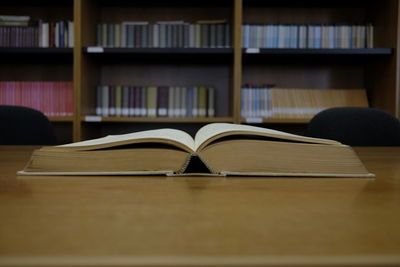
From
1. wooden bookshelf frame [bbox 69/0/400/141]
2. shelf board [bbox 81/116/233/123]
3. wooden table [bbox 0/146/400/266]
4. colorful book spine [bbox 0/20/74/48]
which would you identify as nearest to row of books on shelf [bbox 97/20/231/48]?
wooden bookshelf frame [bbox 69/0/400/141]

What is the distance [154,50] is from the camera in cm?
272

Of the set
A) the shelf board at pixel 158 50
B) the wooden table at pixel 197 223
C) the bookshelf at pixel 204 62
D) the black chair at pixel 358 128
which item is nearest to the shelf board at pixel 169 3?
the bookshelf at pixel 204 62

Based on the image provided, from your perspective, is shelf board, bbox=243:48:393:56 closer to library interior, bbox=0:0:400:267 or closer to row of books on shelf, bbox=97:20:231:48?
library interior, bbox=0:0:400:267

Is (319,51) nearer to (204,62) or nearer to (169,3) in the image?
(204,62)

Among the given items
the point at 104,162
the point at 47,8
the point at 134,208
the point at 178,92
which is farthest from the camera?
the point at 47,8

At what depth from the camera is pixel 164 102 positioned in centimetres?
291

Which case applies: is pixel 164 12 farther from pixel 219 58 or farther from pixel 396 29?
pixel 396 29

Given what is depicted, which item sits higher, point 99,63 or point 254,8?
point 254,8

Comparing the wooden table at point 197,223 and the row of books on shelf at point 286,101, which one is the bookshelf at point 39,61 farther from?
the wooden table at point 197,223

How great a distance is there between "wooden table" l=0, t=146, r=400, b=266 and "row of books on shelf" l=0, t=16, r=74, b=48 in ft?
7.85

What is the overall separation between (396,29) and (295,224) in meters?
2.61

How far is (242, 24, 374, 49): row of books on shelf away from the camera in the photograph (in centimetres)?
287

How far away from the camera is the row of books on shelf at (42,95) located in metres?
2.91

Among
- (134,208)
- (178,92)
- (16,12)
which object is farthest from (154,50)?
(134,208)
